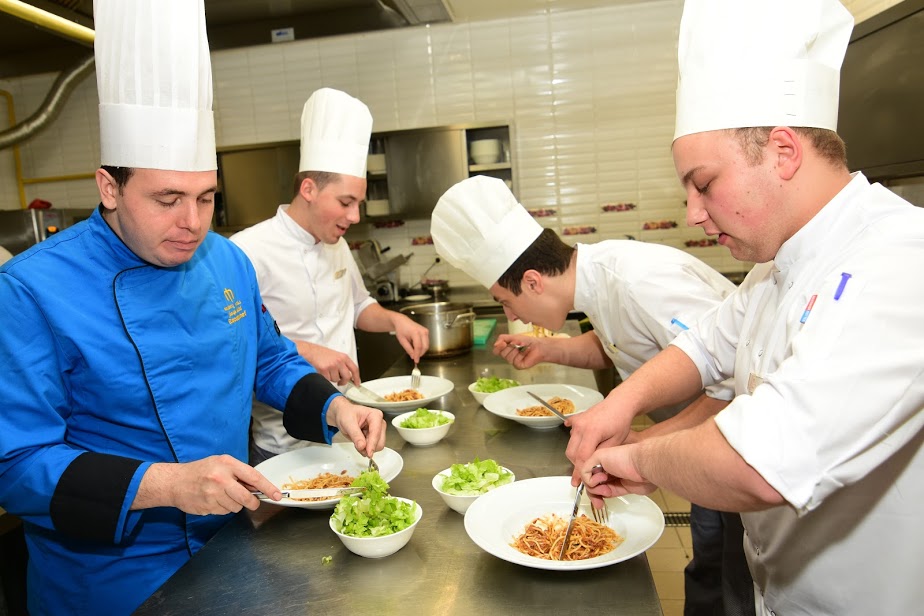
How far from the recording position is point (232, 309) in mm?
1809

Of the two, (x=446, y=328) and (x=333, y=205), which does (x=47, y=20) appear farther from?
(x=446, y=328)

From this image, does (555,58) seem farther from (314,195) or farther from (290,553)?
(290,553)

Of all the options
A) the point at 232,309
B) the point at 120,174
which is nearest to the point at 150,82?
the point at 120,174

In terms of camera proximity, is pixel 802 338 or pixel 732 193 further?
pixel 732 193

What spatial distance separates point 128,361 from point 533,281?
142cm

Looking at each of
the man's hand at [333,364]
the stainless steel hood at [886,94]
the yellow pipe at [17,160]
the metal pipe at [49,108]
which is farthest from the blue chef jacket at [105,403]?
the yellow pipe at [17,160]

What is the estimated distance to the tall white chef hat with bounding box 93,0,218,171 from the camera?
4.94 feet

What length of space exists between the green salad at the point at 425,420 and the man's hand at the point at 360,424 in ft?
0.88

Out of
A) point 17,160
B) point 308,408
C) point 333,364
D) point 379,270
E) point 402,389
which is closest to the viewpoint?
point 308,408

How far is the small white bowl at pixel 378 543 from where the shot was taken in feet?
4.27

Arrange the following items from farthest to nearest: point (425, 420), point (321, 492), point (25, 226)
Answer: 1. point (25, 226)
2. point (425, 420)
3. point (321, 492)

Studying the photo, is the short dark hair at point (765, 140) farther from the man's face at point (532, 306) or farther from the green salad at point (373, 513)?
the man's face at point (532, 306)

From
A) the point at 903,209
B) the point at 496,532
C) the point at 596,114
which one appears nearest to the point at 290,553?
the point at 496,532

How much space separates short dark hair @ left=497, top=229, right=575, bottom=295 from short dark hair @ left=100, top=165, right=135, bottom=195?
1.36m
